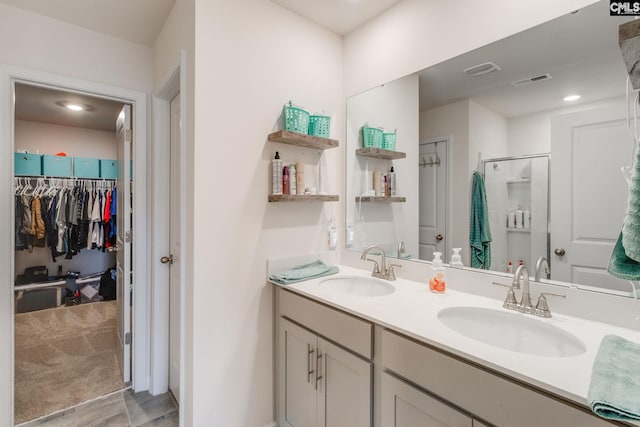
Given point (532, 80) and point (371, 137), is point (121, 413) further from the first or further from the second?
point (532, 80)

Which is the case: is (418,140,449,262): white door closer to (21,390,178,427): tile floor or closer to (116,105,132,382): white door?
(21,390,178,427): tile floor

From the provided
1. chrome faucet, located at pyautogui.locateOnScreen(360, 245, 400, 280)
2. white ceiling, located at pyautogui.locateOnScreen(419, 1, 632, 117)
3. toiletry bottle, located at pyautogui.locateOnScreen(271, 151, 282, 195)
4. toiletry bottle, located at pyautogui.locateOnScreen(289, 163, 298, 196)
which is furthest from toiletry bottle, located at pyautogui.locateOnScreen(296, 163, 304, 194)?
white ceiling, located at pyautogui.locateOnScreen(419, 1, 632, 117)

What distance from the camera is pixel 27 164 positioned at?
12.3 ft

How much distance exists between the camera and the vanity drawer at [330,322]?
4.14 feet

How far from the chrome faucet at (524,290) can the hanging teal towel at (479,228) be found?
0.18m

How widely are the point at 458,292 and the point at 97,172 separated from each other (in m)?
4.84

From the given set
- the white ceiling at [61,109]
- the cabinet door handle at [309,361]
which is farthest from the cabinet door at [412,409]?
the white ceiling at [61,109]

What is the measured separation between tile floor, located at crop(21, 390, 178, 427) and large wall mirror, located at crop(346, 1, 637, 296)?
1.85m

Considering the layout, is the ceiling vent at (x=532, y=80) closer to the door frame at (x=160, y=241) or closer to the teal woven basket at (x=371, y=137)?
the teal woven basket at (x=371, y=137)

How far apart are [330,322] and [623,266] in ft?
3.45

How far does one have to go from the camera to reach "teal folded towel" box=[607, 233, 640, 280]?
0.83 m

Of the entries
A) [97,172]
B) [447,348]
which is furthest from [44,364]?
[447,348]

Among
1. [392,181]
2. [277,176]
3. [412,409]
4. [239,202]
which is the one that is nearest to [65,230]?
[239,202]

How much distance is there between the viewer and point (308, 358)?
1.54 meters
